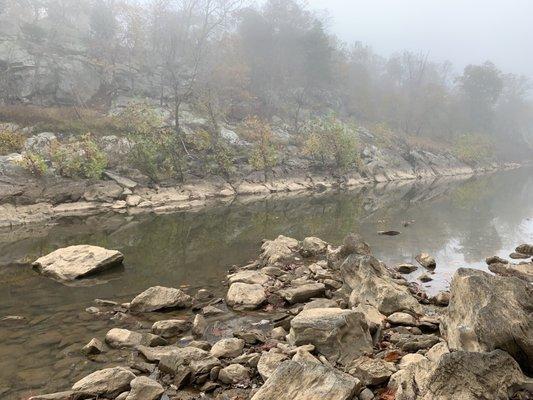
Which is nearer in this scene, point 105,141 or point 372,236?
point 372,236

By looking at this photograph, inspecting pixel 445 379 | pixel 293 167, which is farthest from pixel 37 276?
pixel 293 167

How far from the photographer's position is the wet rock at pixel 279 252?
16203 millimetres

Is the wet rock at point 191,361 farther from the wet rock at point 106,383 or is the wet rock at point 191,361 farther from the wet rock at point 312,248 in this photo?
the wet rock at point 312,248

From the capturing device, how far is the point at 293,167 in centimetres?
5306

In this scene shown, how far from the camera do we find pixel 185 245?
68.9ft

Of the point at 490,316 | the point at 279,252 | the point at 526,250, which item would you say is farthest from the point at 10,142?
the point at 490,316

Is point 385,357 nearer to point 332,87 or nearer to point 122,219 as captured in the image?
point 122,219

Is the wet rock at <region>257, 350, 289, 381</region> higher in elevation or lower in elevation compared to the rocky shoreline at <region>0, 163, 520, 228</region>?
higher

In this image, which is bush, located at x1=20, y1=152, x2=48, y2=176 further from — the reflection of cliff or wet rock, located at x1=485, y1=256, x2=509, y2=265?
wet rock, located at x1=485, y1=256, x2=509, y2=265

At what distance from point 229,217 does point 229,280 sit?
15983mm

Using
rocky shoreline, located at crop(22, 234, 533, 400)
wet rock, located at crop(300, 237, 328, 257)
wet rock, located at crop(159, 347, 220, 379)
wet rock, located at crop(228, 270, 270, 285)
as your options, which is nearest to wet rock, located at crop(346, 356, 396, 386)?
rocky shoreline, located at crop(22, 234, 533, 400)

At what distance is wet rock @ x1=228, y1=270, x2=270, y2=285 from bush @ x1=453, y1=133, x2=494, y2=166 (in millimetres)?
86462

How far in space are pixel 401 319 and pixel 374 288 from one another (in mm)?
1448

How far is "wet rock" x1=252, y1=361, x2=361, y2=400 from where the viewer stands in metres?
5.84
